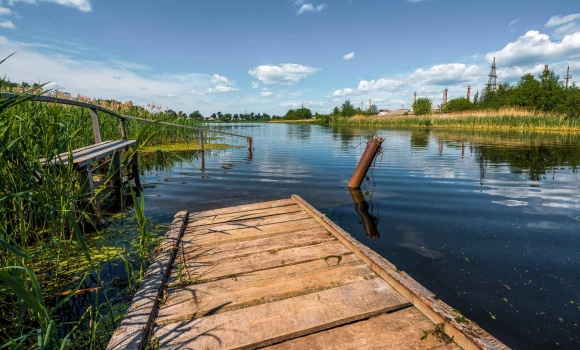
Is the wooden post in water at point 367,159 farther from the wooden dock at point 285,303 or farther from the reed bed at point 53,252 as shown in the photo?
the reed bed at point 53,252

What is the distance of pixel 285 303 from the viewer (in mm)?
2148

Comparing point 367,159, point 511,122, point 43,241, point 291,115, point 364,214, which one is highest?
point 291,115

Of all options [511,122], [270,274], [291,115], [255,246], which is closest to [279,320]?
[270,274]

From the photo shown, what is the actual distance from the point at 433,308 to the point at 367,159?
5.43 metres

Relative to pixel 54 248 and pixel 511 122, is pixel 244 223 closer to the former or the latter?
pixel 54 248

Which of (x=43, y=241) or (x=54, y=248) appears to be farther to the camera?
(x=54, y=248)

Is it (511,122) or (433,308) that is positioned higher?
(511,122)

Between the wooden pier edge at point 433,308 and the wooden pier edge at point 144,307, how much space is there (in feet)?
5.98

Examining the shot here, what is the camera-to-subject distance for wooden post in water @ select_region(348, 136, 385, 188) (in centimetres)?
695

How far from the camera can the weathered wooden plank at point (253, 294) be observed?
2098 millimetres

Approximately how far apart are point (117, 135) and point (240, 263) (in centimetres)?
1110

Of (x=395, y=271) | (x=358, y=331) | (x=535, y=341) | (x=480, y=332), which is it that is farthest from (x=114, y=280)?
(x=535, y=341)

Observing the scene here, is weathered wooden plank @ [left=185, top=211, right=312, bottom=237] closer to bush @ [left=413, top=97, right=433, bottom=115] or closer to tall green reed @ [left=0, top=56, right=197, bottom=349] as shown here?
tall green reed @ [left=0, top=56, right=197, bottom=349]

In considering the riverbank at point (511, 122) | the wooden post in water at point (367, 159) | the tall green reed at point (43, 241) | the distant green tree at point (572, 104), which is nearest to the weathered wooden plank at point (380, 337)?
the tall green reed at point (43, 241)
